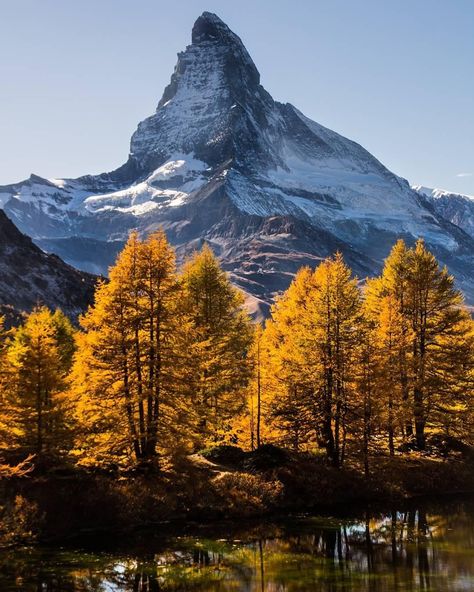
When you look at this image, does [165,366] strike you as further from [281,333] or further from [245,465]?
[281,333]

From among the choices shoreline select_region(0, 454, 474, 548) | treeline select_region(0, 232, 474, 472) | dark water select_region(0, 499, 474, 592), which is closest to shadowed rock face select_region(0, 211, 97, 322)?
treeline select_region(0, 232, 474, 472)

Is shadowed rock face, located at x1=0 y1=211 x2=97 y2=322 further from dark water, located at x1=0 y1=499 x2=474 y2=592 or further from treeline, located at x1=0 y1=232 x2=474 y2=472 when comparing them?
dark water, located at x1=0 y1=499 x2=474 y2=592

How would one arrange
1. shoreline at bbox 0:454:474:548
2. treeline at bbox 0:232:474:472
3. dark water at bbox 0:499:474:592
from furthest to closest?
1. treeline at bbox 0:232:474:472
2. shoreline at bbox 0:454:474:548
3. dark water at bbox 0:499:474:592

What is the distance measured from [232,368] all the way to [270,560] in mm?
17700

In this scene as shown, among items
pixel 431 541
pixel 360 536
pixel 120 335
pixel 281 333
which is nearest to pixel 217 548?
pixel 360 536

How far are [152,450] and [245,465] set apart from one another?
542 centimetres

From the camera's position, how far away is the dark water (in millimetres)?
20766

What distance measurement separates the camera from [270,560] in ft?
76.6

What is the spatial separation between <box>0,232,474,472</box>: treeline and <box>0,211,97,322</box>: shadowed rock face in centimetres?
7246

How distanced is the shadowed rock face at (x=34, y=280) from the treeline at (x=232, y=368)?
238ft

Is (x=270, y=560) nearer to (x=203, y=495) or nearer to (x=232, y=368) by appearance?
(x=203, y=495)

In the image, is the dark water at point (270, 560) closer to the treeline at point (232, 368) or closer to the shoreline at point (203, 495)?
the shoreline at point (203, 495)

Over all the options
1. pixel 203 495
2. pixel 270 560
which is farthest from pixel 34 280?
pixel 270 560

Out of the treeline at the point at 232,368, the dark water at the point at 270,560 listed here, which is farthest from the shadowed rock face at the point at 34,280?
the dark water at the point at 270,560
